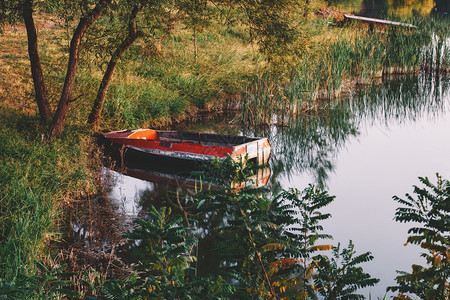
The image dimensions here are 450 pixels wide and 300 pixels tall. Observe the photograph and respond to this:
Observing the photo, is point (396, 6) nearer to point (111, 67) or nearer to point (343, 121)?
point (343, 121)

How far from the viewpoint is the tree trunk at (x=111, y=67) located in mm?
12148

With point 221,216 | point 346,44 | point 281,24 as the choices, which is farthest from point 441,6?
point 221,216

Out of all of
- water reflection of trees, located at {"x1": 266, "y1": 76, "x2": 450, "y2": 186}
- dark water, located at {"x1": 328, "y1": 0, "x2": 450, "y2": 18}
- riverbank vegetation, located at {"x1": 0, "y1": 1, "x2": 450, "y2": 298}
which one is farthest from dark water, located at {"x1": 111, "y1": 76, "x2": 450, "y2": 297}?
dark water, located at {"x1": 328, "y1": 0, "x2": 450, "y2": 18}

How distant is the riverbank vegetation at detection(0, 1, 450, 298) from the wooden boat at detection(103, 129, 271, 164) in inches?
36.9

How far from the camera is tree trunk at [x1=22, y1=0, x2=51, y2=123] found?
10298 mm

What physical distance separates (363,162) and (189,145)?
4.31 meters

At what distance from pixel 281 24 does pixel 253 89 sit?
4.52m

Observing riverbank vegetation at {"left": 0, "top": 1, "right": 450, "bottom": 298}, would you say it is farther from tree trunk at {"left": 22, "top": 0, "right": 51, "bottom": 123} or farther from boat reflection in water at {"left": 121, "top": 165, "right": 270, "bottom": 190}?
boat reflection in water at {"left": 121, "top": 165, "right": 270, "bottom": 190}

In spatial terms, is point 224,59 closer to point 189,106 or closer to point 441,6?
point 189,106

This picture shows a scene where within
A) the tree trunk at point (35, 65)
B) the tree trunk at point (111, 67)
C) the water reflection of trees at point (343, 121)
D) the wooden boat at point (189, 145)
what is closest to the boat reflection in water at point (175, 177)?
the water reflection of trees at point (343, 121)

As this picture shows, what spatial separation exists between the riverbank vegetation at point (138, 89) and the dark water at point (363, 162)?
0.78 meters

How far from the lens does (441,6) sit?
5216cm

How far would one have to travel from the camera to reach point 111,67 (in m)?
12.7

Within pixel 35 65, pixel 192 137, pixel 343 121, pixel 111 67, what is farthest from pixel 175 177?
pixel 343 121
